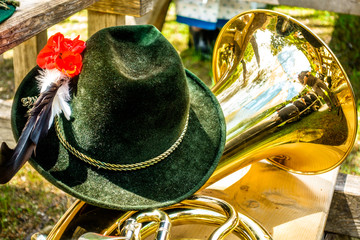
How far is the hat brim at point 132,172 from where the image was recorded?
2.91 feet

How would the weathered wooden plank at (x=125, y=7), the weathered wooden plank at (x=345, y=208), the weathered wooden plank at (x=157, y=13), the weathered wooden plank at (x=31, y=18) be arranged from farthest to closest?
1. the weathered wooden plank at (x=157, y=13)
2. the weathered wooden plank at (x=125, y=7)
3. the weathered wooden plank at (x=345, y=208)
4. the weathered wooden plank at (x=31, y=18)

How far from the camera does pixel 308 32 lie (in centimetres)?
129

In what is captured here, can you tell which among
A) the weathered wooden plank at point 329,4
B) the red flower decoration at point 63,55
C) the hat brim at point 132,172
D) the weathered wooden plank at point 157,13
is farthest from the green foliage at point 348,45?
the red flower decoration at point 63,55

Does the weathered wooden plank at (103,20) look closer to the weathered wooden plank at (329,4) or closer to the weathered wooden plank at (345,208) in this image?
the weathered wooden plank at (345,208)

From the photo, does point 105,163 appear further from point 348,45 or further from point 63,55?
point 348,45

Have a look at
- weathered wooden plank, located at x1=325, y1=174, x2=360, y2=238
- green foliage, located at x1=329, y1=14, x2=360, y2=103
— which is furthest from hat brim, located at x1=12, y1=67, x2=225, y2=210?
green foliage, located at x1=329, y1=14, x2=360, y2=103

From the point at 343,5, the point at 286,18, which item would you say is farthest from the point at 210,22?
the point at 286,18

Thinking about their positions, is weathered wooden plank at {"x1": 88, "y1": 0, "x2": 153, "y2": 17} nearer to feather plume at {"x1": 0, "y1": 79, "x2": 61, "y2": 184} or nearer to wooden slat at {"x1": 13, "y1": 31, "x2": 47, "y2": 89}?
wooden slat at {"x1": 13, "y1": 31, "x2": 47, "y2": 89}

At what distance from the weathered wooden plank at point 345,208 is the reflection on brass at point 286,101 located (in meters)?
0.19

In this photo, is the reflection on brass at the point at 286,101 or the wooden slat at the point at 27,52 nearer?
the reflection on brass at the point at 286,101

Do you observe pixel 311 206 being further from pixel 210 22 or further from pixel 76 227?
pixel 210 22

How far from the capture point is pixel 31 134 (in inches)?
33.0

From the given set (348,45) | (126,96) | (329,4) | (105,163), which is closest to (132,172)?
(105,163)

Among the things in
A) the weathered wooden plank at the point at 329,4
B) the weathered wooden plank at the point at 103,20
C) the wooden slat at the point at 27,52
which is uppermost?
the weathered wooden plank at the point at 103,20
